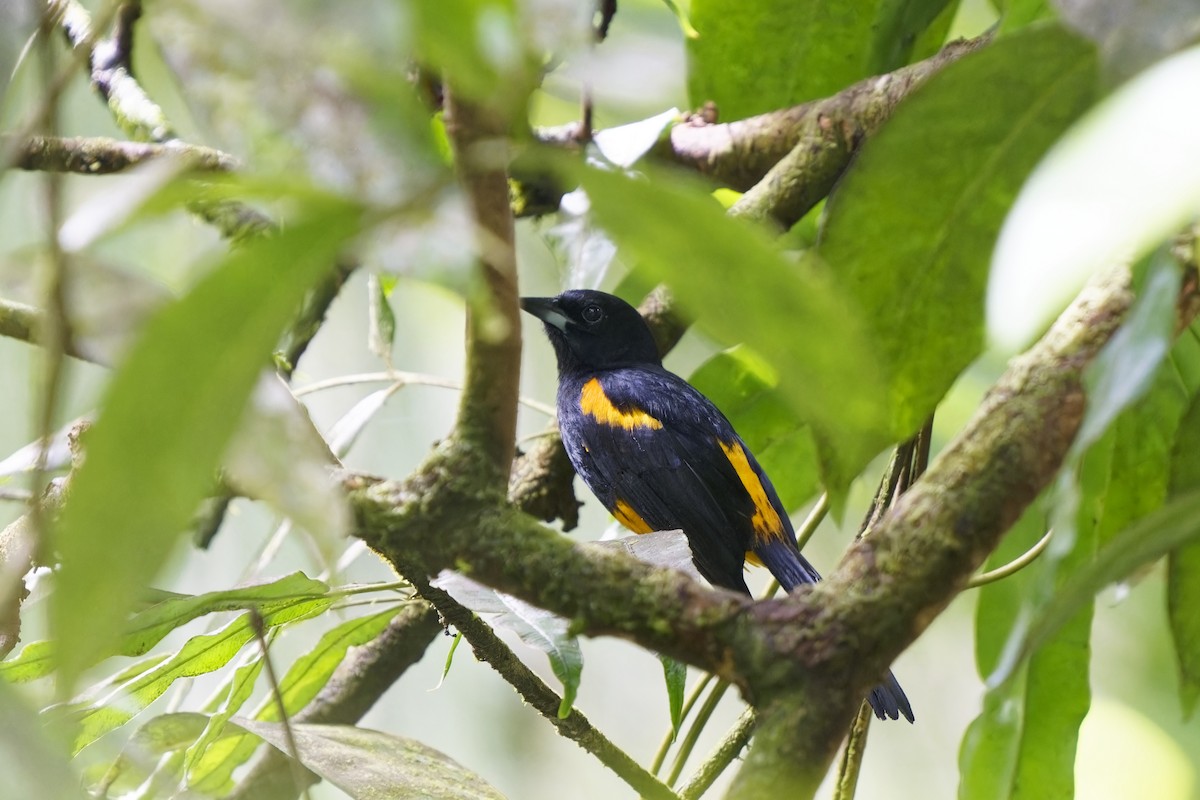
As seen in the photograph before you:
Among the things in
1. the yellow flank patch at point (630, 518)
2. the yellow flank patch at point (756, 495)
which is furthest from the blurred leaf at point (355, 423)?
the yellow flank patch at point (756, 495)

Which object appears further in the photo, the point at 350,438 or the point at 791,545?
the point at 791,545

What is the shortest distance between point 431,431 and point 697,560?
1051mm

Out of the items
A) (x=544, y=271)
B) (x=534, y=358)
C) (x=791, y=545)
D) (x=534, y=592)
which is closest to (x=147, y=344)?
(x=534, y=592)

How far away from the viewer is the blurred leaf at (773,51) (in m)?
1.37

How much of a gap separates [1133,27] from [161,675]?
3.27ft

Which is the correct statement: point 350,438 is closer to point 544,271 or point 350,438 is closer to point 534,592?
A: point 534,592

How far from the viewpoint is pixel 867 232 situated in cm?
65

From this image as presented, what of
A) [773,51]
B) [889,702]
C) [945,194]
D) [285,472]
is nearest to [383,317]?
[773,51]

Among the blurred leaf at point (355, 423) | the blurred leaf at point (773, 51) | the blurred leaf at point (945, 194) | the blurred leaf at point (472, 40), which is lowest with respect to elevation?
the blurred leaf at point (472, 40)

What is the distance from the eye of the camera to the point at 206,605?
879mm

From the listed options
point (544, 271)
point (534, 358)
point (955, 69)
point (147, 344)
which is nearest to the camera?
point (147, 344)

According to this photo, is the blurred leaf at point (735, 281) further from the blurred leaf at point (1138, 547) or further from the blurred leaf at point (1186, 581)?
the blurred leaf at point (1186, 581)

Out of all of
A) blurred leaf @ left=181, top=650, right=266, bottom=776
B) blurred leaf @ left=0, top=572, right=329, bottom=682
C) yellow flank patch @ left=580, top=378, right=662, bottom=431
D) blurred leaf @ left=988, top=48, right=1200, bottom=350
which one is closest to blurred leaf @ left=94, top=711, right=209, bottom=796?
blurred leaf @ left=181, top=650, right=266, bottom=776

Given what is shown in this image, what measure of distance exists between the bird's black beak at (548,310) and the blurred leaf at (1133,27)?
1.86 meters
